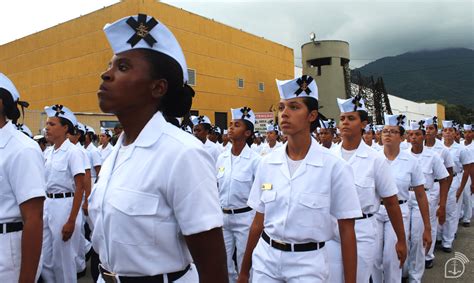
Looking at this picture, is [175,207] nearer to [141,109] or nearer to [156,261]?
[156,261]

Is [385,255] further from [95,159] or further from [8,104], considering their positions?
[95,159]

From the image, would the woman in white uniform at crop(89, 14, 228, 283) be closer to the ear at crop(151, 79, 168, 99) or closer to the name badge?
the ear at crop(151, 79, 168, 99)

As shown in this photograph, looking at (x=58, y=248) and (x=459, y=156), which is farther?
(x=459, y=156)

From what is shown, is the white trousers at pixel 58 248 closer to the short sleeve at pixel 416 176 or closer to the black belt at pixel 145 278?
the black belt at pixel 145 278

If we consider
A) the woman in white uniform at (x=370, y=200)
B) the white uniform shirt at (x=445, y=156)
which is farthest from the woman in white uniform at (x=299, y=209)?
the white uniform shirt at (x=445, y=156)

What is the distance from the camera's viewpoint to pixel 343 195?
3.28 m

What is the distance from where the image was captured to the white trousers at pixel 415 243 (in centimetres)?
590

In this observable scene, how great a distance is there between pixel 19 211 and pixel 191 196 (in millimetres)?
1952

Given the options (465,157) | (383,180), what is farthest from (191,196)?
(465,157)

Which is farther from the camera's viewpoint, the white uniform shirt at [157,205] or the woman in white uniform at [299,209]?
the woman in white uniform at [299,209]

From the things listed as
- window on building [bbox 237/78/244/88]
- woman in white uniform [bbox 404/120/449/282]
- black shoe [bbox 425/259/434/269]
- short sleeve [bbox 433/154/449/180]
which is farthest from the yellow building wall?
black shoe [bbox 425/259/434/269]

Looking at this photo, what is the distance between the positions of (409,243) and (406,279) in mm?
790

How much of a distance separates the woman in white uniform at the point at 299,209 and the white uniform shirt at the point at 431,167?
4.21 m

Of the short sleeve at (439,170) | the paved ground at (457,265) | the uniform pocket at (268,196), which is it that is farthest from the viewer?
the short sleeve at (439,170)
